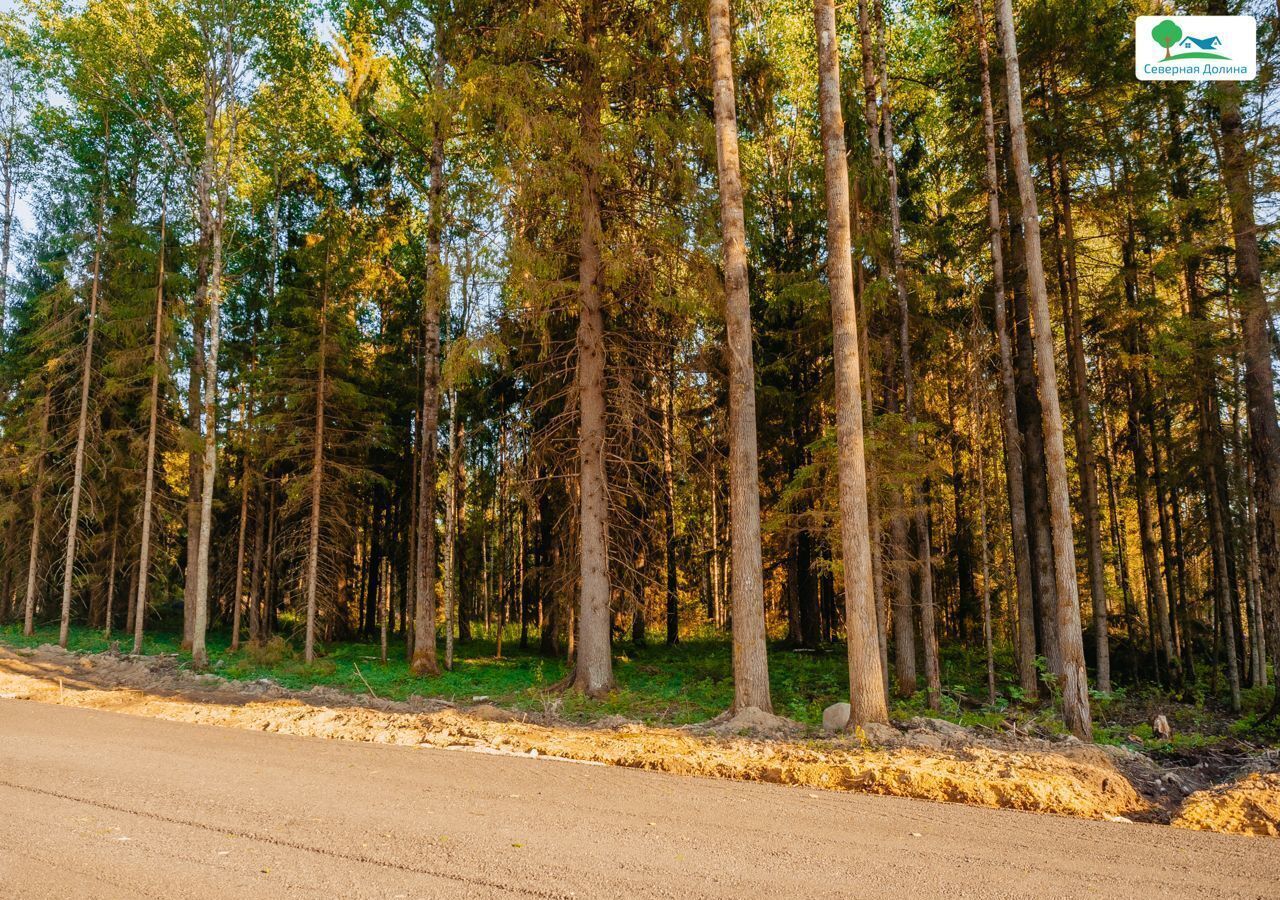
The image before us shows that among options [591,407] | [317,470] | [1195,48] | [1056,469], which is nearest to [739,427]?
[591,407]

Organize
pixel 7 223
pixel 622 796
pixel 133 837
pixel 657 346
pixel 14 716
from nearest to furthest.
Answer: pixel 133 837 < pixel 622 796 < pixel 14 716 < pixel 657 346 < pixel 7 223

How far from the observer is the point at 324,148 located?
24.1 m

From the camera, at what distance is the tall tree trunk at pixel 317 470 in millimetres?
18922

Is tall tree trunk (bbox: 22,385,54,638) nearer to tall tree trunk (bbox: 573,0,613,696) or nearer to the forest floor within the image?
the forest floor

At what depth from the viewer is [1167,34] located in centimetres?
1306

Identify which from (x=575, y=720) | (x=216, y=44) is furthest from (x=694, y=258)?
(x=216, y=44)

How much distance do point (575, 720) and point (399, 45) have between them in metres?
19.1

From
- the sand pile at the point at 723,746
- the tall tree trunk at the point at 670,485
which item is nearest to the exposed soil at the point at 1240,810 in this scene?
the sand pile at the point at 723,746

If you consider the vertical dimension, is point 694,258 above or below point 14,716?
above

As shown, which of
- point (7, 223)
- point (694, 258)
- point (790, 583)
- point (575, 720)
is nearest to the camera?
point (575, 720)

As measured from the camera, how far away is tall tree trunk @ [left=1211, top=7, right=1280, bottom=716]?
1066 cm

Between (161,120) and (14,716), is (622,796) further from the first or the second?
(161,120)

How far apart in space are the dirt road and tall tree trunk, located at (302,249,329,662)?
489 inches

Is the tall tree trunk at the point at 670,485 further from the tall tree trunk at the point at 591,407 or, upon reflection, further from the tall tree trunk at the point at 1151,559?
the tall tree trunk at the point at 1151,559
